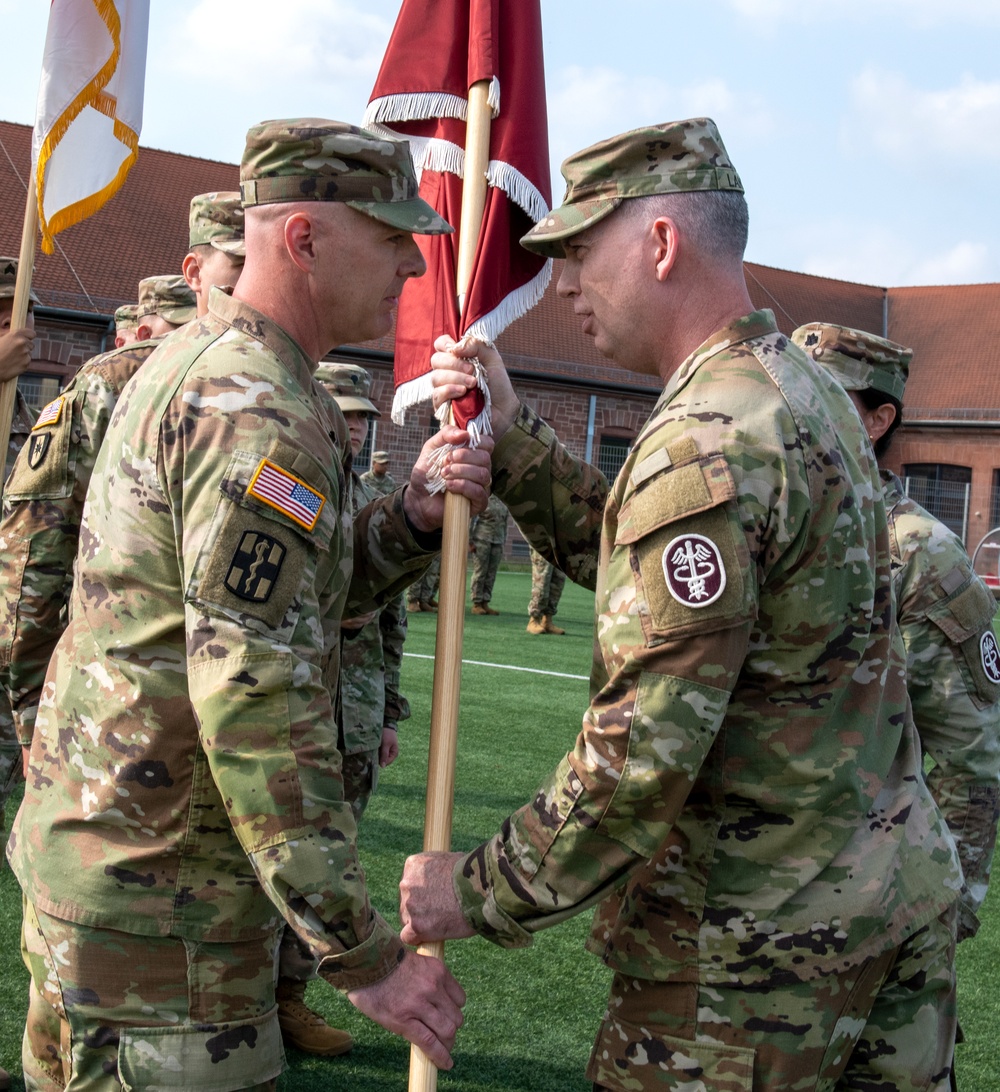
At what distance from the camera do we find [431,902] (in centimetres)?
239

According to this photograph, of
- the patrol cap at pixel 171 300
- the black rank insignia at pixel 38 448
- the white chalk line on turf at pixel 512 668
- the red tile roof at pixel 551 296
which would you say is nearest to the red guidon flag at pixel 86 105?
the patrol cap at pixel 171 300

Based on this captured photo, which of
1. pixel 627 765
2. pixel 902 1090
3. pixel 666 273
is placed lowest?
pixel 902 1090

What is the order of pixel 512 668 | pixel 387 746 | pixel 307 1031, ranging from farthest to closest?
pixel 512 668 < pixel 387 746 < pixel 307 1031

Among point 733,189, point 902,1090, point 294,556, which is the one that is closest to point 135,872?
point 294,556

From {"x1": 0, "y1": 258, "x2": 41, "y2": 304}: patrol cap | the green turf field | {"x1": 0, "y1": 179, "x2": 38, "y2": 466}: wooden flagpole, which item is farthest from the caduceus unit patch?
{"x1": 0, "y1": 258, "x2": 41, "y2": 304}: patrol cap

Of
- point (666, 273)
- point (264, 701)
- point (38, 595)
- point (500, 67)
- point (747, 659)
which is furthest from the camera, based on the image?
point (38, 595)

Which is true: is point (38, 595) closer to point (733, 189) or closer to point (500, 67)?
point (500, 67)

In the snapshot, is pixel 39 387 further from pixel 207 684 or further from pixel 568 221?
pixel 207 684

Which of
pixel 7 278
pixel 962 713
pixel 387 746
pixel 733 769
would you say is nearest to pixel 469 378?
pixel 733 769

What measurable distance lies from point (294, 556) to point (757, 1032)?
1.22 m

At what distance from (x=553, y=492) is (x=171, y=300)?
280cm

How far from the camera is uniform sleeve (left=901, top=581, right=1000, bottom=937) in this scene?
146 inches

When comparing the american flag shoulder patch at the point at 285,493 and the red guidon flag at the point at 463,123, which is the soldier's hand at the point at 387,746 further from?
the american flag shoulder patch at the point at 285,493

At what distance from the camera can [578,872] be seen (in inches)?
86.5
